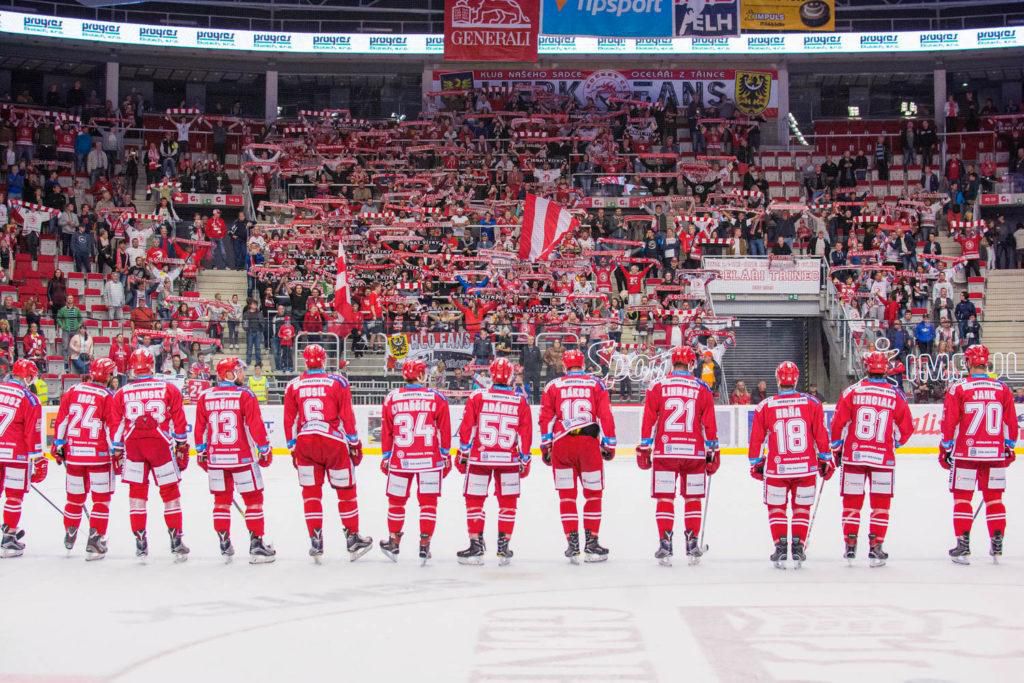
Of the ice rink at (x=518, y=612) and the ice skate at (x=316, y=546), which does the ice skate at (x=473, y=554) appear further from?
the ice skate at (x=316, y=546)

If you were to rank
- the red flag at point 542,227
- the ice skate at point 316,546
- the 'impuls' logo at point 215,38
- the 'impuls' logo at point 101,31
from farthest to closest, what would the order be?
1. the 'impuls' logo at point 215,38
2. the 'impuls' logo at point 101,31
3. the red flag at point 542,227
4. the ice skate at point 316,546

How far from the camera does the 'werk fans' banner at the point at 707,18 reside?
2895cm

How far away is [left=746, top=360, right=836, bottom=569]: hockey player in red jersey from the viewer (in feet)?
34.8

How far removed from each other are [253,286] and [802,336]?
1127 cm

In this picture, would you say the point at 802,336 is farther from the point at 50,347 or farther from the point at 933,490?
the point at 50,347

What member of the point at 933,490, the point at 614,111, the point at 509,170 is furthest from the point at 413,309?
the point at 614,111

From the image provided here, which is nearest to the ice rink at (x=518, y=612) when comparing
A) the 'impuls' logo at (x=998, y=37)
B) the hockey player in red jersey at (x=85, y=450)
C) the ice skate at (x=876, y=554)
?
the ice skate at (x=876, y=554)

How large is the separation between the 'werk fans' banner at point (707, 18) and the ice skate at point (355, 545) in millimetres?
20412

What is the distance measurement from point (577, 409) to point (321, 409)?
220 cm

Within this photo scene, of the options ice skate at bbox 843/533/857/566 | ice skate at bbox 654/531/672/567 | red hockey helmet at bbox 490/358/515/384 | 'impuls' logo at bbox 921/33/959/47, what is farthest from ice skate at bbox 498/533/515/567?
'impuls' logo at bbox 921/33/959/47

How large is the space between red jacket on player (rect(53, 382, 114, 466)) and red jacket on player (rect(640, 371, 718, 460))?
470 centimetres

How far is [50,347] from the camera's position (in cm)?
2120

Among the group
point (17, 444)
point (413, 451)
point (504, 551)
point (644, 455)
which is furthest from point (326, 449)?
point (17, 444)

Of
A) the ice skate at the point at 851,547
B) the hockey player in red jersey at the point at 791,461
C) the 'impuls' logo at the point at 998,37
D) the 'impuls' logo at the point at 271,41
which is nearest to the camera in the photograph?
the hockey player in red jersey at the point at 791,461
